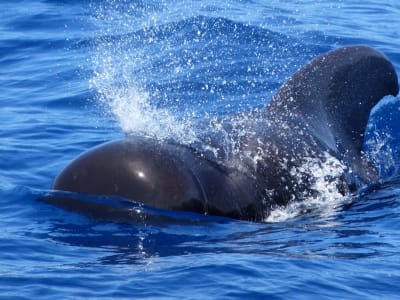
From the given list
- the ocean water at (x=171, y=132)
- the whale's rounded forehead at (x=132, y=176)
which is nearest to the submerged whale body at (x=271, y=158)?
the whale's rounded forehead at (x=132, y=176)

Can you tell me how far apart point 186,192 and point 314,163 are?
77.7 inches

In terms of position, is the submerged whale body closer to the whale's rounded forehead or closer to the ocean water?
the whale's rounded forehead

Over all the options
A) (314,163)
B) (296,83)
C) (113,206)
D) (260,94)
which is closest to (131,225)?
(113,206)

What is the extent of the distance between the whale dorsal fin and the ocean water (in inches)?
27.3

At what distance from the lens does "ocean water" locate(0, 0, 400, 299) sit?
24.5 ft

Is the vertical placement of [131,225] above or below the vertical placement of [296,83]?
below

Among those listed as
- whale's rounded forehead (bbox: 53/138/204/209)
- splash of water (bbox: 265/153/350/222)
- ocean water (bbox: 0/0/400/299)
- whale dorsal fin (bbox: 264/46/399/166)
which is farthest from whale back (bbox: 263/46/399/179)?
whale's rounded forehead (bbox: 53/138/204/209)

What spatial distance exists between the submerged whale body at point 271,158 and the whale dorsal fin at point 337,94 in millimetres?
11

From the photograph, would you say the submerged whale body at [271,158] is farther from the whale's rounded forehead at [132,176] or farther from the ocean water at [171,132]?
the ocean water at [171,132]

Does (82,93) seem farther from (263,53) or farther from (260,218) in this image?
(260,218)

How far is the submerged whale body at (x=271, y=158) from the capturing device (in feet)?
27.4

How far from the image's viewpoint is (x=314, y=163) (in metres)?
9.96

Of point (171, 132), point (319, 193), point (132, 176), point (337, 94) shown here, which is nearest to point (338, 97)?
point (337, 94)

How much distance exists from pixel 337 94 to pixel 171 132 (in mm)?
2338
